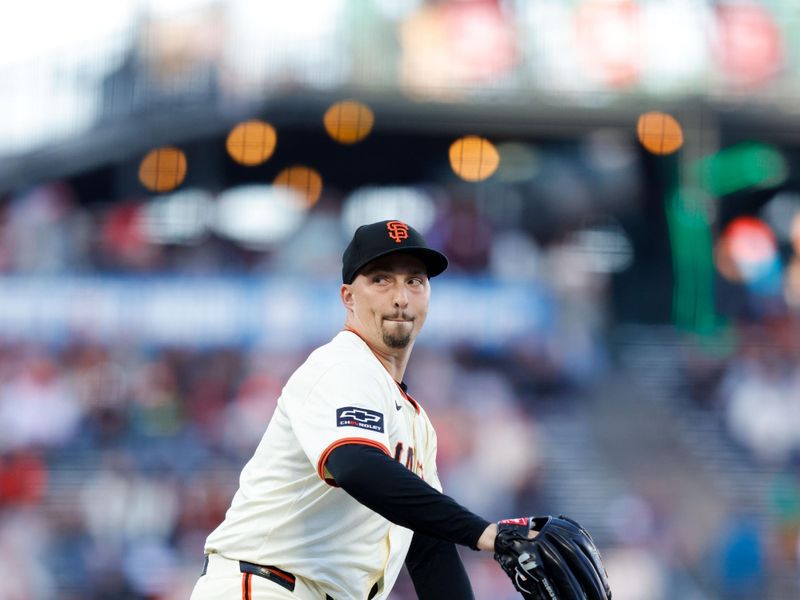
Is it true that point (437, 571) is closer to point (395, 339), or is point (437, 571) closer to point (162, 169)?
point (395, 339)

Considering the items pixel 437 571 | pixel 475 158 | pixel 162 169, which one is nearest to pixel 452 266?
pixel 475 158

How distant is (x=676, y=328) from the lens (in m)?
14.3

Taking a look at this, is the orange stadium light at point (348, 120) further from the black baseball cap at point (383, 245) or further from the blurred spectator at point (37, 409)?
the black baseball cap at point (383, 245)

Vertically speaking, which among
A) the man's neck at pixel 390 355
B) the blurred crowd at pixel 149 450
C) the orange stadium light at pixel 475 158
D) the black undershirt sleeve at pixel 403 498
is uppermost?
the orange stadium light at pixel 475 158

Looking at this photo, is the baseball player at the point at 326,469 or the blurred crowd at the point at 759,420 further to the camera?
the blurred crowd at the point at 759,420

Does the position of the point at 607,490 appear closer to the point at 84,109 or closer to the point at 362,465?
the point at 84,109

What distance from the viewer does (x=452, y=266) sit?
14.2 m

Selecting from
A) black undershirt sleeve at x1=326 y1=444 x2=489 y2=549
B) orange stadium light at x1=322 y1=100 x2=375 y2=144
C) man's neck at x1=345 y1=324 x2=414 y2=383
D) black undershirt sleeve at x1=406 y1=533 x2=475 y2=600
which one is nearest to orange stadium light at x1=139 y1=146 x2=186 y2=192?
orange stadium light at x1=322 y1=100 x2=375 y2=144

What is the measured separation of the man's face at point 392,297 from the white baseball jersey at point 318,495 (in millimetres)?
82

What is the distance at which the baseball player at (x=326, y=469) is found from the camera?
11.6ft

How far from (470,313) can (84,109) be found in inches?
207

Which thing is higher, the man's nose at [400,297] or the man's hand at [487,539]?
the man's nose at [400,297]

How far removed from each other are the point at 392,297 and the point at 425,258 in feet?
0.53

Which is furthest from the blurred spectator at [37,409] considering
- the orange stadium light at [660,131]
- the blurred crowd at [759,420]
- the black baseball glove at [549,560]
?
the black baseball glove at [549,560]
